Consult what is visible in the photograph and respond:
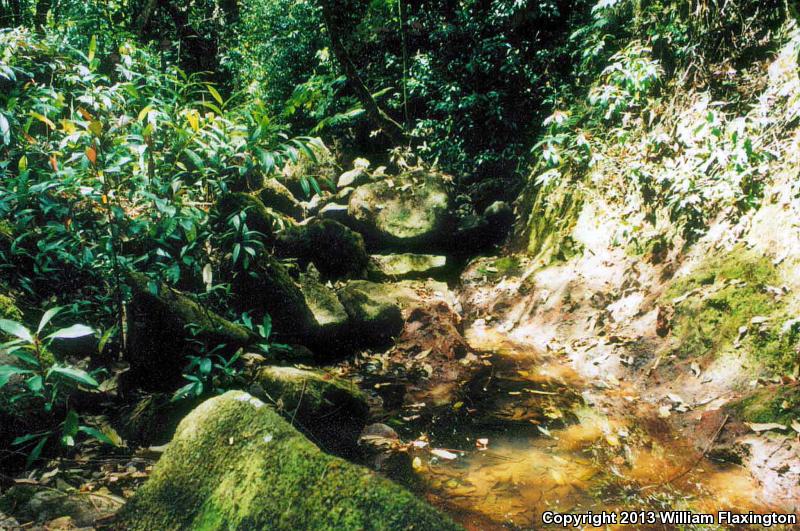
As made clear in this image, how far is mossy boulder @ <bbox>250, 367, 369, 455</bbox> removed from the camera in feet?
10.1

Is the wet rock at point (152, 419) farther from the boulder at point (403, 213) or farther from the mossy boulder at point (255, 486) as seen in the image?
the boulder at point (403, 213)

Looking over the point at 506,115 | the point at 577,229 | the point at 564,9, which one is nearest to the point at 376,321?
the point at 577,229

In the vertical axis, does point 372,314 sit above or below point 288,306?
below

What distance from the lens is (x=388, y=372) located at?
15.0 ft

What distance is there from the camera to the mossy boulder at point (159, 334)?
3.03m

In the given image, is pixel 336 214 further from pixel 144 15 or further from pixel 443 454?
pixel 443 454

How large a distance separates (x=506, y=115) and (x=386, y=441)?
7513mm

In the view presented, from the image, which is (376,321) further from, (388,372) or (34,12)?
(34,12)

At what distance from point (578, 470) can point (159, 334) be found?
2927mm

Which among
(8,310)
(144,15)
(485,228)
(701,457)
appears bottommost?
(701,457)

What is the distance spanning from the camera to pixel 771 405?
2.79 m

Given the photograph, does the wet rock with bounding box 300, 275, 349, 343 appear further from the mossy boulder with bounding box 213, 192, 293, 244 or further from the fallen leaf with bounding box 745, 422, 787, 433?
the fallen leaf with bounding box 745, 422, 787, 433

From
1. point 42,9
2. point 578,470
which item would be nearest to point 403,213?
point 578,470

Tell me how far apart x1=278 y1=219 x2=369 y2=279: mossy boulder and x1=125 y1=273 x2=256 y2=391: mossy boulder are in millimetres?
2762
